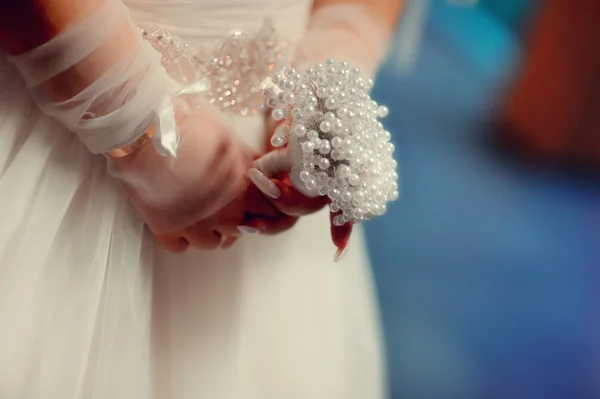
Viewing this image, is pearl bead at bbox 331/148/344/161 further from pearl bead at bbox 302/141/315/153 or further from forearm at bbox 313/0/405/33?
forearm at bbox 313/0/405/33

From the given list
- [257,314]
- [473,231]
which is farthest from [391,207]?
[257,314]

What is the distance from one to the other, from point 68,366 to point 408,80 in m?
1.10

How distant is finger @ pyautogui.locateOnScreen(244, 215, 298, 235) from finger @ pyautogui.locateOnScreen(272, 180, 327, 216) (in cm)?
2

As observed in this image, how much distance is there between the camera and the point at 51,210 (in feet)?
1.30

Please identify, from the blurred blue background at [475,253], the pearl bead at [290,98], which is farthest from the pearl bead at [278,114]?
the blurred blue background at [475,253]

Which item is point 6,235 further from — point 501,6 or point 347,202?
point 501,6

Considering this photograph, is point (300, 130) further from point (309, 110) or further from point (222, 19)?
point (222, 19)

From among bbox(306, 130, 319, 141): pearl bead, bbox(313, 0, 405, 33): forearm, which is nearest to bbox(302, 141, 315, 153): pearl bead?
bbox(306, 130, 319, 141): pearl bead

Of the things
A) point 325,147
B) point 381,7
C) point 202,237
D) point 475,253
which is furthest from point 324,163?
point 475,253

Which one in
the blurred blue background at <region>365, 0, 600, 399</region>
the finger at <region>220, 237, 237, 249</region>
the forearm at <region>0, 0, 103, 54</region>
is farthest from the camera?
the blurred blue background at <region>365, 0, 600, 399</region>

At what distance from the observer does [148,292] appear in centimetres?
45

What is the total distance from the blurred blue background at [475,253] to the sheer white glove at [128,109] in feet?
1.93

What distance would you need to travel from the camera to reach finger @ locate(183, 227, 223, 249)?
0.44m

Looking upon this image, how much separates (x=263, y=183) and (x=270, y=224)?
0.05 m
